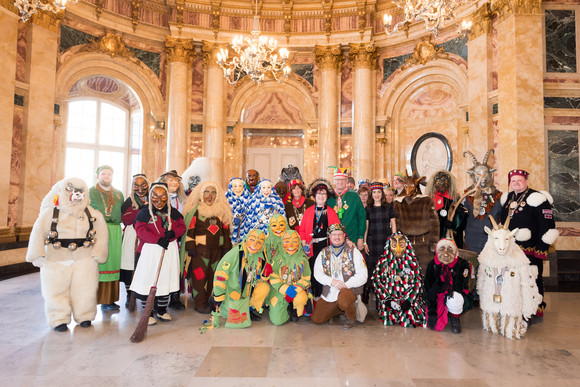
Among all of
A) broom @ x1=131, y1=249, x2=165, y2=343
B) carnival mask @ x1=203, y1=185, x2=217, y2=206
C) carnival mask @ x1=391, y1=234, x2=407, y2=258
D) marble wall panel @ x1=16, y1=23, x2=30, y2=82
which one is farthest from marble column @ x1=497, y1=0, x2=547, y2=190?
marble wall panel @ x1=16, y1=23, x2=30, y2=82

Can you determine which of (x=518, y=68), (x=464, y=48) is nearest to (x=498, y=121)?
(x=518, y=68)

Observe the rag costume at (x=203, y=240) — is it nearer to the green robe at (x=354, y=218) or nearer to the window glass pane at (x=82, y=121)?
the green robe at (x=354, y=218)

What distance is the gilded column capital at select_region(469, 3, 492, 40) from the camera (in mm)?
8312

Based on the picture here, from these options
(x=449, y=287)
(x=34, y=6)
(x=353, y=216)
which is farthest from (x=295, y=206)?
(x=34, y=6)

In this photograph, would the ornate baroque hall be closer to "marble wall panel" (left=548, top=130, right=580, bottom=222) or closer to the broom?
"marble wall panel" (left=548, top=130, right=580, bottom=222)

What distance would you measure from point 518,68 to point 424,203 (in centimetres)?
479

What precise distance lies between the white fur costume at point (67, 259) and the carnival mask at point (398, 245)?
11.7ft

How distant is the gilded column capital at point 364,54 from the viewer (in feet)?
35.7

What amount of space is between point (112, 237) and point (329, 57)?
346 inches

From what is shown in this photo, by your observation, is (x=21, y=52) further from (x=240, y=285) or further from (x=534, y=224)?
(x=534, y=224)

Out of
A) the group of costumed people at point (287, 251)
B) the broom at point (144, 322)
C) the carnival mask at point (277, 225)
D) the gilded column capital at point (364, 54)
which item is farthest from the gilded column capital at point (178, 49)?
the broom at point (144, 322)

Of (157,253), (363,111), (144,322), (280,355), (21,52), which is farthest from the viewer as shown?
(363,111)

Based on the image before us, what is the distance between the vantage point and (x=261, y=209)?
502cm

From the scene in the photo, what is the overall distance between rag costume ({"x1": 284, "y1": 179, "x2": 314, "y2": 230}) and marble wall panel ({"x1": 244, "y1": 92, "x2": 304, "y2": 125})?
689 centimetres
